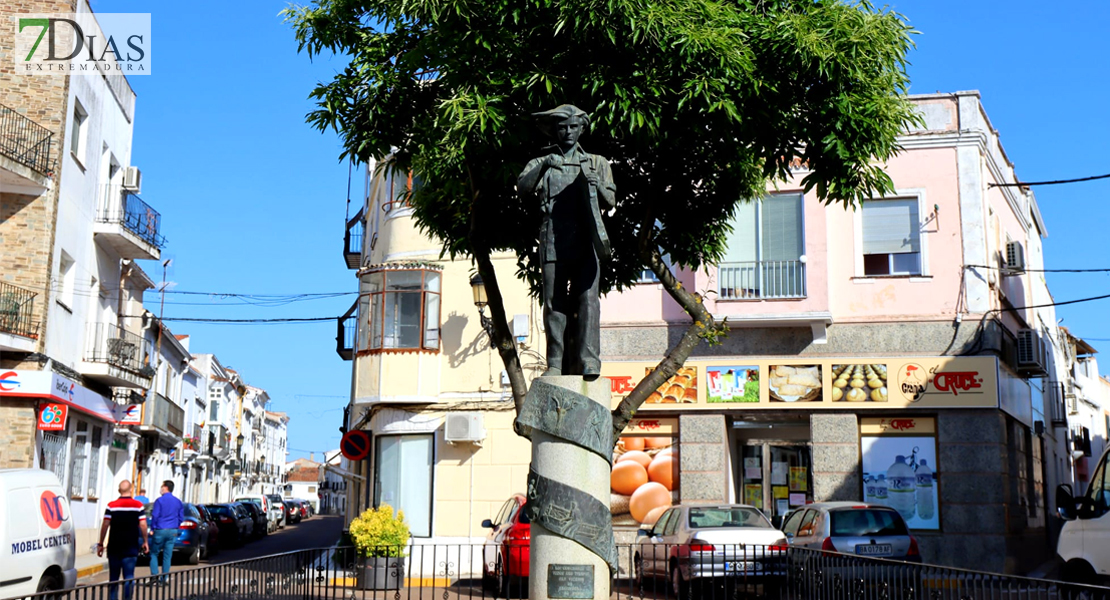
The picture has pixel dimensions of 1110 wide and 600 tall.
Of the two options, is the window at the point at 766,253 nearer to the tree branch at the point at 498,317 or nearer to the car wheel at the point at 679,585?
the car wheel at the point at 679,585

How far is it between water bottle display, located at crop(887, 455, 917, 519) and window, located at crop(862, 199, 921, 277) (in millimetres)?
3761

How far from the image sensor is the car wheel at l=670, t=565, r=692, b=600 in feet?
49.5

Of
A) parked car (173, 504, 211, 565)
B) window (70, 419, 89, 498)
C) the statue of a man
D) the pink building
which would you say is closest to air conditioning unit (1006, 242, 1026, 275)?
the pink building

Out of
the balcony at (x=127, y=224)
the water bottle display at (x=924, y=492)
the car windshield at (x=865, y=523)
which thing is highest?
the balcony at (x=127, y=224)

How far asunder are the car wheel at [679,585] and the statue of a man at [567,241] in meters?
6.52

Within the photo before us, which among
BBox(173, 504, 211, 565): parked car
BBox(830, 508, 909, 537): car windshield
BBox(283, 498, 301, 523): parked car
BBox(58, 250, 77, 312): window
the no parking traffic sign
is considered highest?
BBox(58, 250, 77, 312): window

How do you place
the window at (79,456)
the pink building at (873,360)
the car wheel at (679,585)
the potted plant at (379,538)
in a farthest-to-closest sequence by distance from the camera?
the window at (79,456), the pink building at (873,360), the potted plant at (379,538), the car wheel at (679,585)

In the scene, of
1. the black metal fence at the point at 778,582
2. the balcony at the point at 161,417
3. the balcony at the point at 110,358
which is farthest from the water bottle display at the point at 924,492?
the balcony at the point at 161,417

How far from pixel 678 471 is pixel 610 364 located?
2.50 metres

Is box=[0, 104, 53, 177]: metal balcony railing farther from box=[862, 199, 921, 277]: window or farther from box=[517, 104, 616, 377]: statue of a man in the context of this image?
box=[517, 104, 616, 377]: statue of a man

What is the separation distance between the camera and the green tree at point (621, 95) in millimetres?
11367

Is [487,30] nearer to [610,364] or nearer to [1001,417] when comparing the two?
[610,364]

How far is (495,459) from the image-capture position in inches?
884

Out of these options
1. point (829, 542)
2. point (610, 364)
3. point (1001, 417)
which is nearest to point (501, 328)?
point (829, 542)
